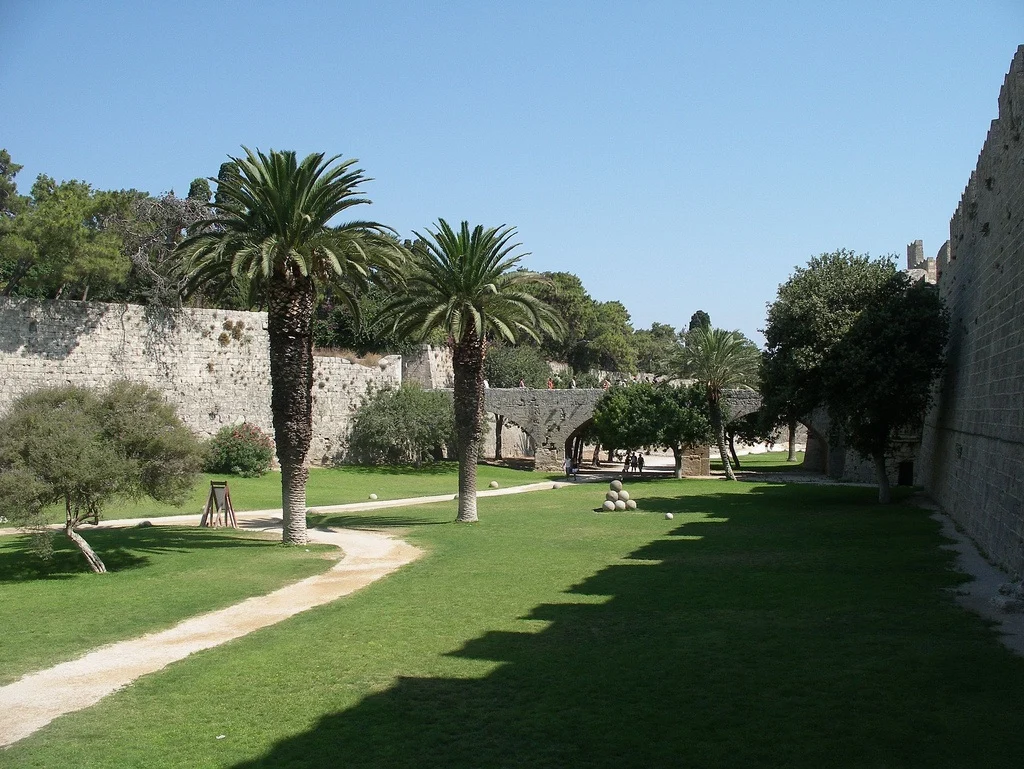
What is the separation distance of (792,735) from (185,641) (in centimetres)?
762

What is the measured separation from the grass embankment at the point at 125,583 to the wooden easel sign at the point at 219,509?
0.94 metres

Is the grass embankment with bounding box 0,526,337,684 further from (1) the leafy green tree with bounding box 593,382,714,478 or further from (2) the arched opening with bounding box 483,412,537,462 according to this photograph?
(2) the arched opening with bounding box 483,412,537,462

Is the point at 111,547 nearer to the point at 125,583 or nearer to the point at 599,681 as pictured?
the point at 125,583

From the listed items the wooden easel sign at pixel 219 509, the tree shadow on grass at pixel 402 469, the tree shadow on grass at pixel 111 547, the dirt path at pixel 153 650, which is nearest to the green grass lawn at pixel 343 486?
the tree shadow on grass at pixel 402 469

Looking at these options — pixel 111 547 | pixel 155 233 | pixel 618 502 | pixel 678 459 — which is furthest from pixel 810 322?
pixel 155 233

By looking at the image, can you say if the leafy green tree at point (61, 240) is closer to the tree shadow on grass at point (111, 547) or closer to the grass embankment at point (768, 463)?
the tree shadow on grass at point (111, 547)

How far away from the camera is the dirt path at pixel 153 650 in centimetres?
875

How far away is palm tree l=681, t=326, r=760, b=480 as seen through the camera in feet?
128

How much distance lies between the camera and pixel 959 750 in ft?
21.4

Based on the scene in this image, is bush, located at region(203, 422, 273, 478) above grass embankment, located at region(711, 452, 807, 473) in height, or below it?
above

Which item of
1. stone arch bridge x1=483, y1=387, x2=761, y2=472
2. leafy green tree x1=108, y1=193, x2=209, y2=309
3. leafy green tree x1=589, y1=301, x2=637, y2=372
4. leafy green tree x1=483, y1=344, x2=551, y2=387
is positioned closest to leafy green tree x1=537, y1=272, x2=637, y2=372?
leafy green tree x1=589, y1=301, x2=637, y2=372

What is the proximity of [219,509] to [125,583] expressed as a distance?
865 cm

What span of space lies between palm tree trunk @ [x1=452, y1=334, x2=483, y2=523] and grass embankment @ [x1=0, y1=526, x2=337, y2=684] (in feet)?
16.9

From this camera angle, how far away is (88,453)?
54.1ft
